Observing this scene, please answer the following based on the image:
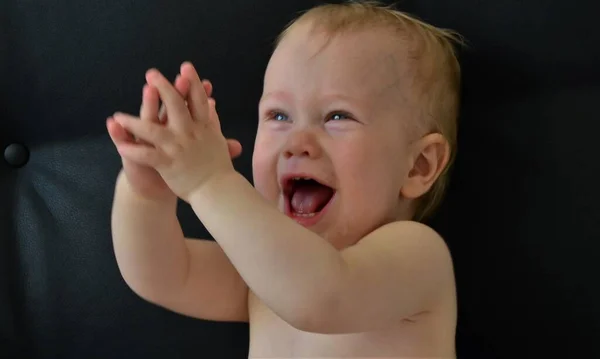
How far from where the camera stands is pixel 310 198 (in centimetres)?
74

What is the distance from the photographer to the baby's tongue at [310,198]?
74cm

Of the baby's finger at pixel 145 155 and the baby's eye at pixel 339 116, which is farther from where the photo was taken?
the baby's eye at pixel 339 116

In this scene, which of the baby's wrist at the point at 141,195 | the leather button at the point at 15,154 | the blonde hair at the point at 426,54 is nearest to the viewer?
the baby's wrist at the point at 141,195

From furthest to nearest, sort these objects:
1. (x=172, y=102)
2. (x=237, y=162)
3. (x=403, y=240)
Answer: (x=237, y=162) < (x=403, y=240) < (x=172, y=102)

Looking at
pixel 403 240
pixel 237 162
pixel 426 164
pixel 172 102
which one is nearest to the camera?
pixel 172 102

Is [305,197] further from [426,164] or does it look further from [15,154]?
[15,154]

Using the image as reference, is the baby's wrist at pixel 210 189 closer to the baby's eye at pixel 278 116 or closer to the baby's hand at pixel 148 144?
the baby's hand at pixel 148 144

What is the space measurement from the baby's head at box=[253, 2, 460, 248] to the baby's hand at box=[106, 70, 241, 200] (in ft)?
0.33

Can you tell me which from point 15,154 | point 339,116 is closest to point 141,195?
point 339,116

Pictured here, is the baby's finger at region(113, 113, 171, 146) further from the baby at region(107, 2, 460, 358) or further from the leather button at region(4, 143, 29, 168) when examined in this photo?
the leather button at region(4, 143, 29, 168)

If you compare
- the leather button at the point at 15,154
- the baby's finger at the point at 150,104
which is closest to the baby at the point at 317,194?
the baby's finger at the point at 150,104

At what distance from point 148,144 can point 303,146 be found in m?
0.18

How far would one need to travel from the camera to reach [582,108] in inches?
32.1

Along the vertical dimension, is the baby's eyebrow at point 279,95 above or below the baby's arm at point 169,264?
above
